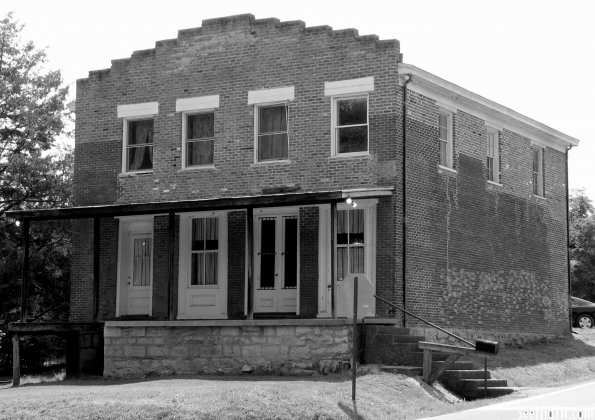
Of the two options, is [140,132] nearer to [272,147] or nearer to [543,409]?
[272,147]

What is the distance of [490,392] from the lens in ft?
69.6

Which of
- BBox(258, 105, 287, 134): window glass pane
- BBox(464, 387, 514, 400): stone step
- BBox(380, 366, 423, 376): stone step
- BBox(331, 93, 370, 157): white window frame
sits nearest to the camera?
BBox(380, 366, 423, 376): stone step

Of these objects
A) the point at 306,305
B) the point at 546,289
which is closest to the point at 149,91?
the point at 306,305

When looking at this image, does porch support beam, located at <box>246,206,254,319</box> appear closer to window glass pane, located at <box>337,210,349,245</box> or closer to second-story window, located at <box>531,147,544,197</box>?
window glass pane, located at <box>337,210,349,245</box>

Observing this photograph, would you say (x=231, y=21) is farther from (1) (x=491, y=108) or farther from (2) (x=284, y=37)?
(1) (x=491, y=108)

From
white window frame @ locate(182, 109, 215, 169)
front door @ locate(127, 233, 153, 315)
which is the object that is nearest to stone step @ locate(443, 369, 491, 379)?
white window frame @ locate(182, 109, 215, 169)

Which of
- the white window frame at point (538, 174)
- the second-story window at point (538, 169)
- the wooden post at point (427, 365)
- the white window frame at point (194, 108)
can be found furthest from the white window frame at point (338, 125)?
the second-story window at point (538, 169)

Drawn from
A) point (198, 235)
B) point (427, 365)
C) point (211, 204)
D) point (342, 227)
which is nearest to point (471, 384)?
point (427, 365)

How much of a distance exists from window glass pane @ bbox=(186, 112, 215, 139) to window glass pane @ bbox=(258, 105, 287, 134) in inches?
53.8

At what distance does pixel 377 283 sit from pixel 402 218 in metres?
1.67

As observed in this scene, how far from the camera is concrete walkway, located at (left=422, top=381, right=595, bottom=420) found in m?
15.7

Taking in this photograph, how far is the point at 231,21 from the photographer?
26.2m

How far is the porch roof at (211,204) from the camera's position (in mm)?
22312

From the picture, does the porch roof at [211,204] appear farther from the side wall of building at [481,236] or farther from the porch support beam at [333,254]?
the side wall of building at [481,236]
